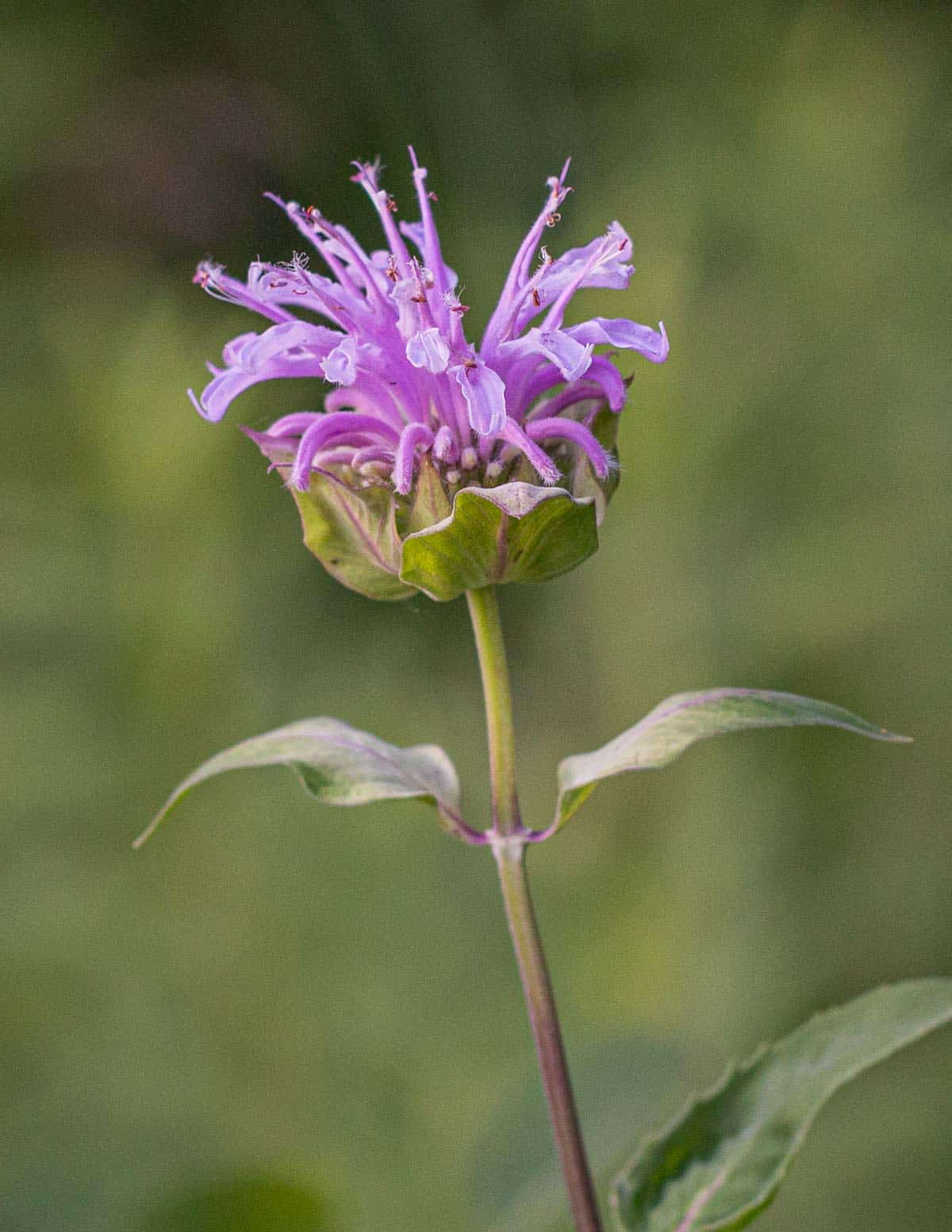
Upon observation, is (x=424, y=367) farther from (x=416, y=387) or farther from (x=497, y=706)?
(x=497, y=706)

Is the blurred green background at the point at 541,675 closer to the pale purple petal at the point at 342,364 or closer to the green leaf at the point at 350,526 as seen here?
the green leaf at the point at 350,526

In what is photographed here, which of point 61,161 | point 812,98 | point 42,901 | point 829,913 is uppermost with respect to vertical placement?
point 61,161

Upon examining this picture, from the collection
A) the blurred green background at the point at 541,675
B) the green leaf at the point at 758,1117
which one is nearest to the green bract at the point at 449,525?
the green leaf at the point at 758,1117

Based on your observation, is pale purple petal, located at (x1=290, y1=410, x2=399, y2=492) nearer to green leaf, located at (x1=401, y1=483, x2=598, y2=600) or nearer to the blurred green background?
green leaf, located at (x1=401, y1=483, x2=598, y2=600)

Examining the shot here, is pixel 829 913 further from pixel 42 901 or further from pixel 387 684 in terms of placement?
pixel 42 901

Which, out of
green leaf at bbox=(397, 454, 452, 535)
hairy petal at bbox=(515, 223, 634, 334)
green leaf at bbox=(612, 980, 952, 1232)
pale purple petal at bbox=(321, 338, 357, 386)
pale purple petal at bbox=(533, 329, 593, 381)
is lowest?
green leaf at bbox=(612, 980, 952, 1232)

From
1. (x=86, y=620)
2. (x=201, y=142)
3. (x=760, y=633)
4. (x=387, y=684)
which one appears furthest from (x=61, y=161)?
(x=760, y=633)

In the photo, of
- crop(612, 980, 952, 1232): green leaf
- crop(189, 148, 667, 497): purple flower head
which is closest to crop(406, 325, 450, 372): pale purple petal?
crop(189, 148, 667, 497): purple flower head

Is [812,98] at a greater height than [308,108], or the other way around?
[308,108]
